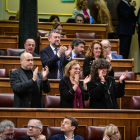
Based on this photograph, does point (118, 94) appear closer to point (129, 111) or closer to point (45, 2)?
point (129, 111)

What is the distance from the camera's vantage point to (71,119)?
10.9 feet

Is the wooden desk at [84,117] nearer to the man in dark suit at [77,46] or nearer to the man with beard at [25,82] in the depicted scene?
the man with beard at [25,82]

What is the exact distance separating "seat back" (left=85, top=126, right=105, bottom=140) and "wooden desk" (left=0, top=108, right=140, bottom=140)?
0.65ft

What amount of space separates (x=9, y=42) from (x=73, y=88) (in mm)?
3271

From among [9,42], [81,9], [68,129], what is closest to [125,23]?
[81,9]

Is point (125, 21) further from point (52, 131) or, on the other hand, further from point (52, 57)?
point (52, 131)

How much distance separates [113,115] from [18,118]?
37.8 inches

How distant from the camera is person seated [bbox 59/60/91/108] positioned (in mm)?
3615

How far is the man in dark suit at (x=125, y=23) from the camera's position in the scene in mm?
7242

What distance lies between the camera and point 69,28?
748cm

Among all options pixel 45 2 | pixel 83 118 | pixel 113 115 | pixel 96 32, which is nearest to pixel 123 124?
pixel 113 115

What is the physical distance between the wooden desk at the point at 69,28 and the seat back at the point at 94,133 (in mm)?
4261

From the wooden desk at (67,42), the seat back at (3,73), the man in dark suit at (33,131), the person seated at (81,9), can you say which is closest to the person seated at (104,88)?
the man in dark suit at (33,131)

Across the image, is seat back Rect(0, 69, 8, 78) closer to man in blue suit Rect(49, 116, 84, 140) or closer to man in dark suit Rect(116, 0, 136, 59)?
man in blue suit Rect(49, 116, 84, 140)
